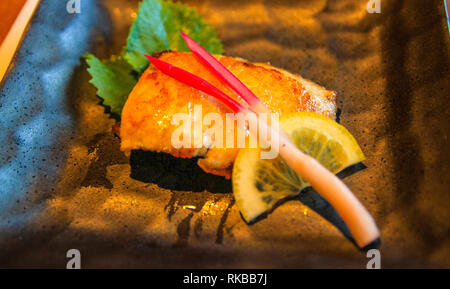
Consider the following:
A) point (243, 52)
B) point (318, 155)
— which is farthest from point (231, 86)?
point (243, 52)

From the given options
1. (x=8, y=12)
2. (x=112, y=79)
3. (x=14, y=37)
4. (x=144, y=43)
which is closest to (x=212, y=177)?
(x=112, y=79)

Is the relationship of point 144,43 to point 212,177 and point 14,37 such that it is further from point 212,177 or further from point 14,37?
point 212,177

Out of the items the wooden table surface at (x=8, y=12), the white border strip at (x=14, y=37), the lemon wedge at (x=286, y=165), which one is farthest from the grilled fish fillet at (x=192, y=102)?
the wooden table surface at (x=8, y=12)

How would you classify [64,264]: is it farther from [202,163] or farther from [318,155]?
[318,155]

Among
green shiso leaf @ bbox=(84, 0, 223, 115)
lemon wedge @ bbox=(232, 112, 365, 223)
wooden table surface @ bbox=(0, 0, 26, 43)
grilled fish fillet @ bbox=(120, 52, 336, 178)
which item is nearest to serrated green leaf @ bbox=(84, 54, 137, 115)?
green shiso leaf @ bbox=(84, 0, 223, 115)

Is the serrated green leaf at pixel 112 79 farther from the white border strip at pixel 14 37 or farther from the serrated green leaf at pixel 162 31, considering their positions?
the white border strip at pixel 14 37

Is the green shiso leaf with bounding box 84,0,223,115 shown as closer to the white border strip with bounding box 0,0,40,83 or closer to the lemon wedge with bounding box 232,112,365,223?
the white border strip with bounding box 0,0,40,83
